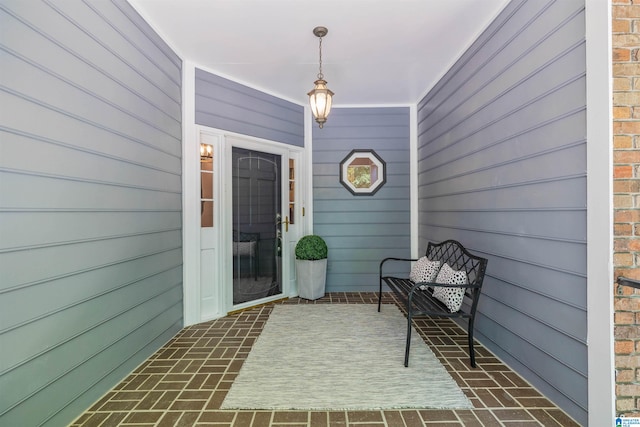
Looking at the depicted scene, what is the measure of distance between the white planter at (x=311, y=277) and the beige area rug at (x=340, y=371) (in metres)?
0.78

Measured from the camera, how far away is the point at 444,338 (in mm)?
2727

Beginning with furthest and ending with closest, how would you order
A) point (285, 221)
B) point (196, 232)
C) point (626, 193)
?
point (285, 221)
point (196, 232)
point (626, 193)

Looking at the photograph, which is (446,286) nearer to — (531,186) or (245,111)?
(531,186)

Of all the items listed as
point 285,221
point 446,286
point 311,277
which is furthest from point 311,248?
point 446,286

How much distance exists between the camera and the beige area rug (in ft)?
6.03

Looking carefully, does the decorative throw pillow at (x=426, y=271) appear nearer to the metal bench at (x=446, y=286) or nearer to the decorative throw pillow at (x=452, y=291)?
the metal bench at (x=446, y=286)

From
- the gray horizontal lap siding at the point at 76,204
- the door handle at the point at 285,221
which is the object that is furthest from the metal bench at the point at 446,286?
the gray horizontal lap siding at the point at 76,204

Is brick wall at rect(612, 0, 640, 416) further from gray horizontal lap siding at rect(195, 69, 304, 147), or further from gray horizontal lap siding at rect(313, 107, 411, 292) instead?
gray horizontal lap siding at rect(195, 69, 304, 147)

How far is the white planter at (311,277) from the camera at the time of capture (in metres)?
3.90

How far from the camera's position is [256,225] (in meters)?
3.77

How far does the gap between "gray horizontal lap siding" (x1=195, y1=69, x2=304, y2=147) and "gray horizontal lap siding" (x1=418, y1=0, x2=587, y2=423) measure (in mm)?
2158

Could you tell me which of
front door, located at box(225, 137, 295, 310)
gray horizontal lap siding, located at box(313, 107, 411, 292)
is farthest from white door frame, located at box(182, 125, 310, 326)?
gray horizontal lap siding, located at box(313, 107, 411, 292)

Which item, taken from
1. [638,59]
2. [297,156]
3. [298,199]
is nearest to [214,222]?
[298,199]

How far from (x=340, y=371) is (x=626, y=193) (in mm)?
2021
